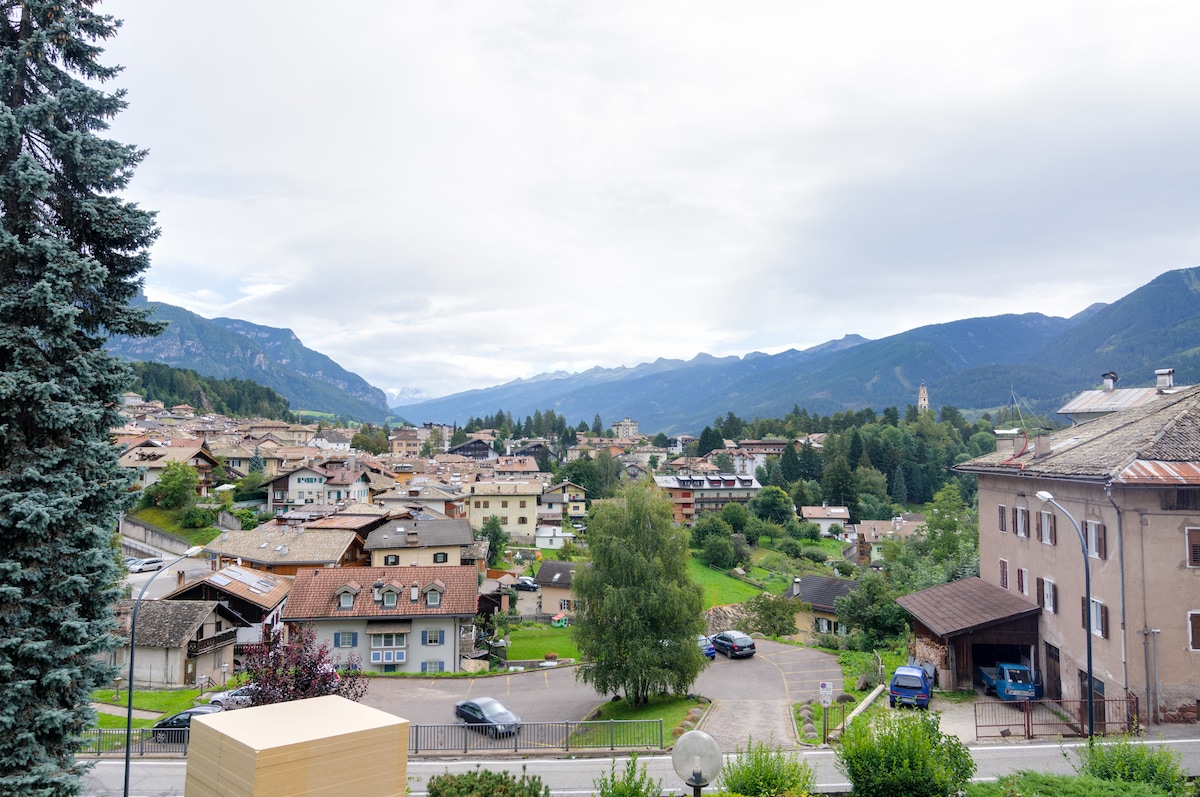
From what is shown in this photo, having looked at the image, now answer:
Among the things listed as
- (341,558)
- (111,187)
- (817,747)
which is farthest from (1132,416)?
(341,558)

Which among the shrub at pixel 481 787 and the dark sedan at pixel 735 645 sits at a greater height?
the shrub at pixel 481 787

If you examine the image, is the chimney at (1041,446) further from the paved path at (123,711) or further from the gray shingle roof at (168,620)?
the gray shingle roof at (168,620)

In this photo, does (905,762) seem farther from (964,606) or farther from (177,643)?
(177,643)

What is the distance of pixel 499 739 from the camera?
24375mm

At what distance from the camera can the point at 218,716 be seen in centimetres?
1137

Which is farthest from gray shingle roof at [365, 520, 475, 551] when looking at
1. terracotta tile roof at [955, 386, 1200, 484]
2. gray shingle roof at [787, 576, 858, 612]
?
terracotta tile roof at [955, 386, 1200, 484]

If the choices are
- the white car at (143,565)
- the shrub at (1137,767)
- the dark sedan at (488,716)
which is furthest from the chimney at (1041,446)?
the white car at (143,565)

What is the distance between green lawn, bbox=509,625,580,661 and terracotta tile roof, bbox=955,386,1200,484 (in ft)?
91.5

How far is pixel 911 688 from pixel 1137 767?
1193 centimetres

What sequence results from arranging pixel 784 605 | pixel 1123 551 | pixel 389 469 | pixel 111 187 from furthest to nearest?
pixel 389 469
pixel 784 605
pixel 1123 551
pixel 111 187

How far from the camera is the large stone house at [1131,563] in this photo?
20.6 m

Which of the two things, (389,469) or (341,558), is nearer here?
(341,558)

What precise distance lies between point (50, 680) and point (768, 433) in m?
195

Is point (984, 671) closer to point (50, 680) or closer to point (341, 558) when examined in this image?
point (50, 680)
